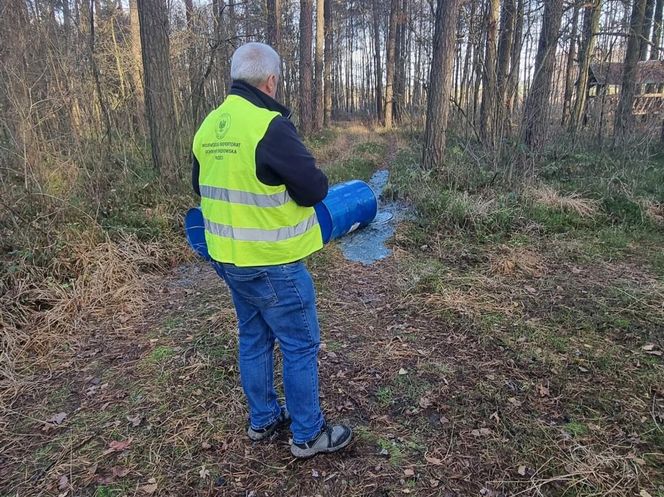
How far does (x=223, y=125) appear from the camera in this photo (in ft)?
6.28

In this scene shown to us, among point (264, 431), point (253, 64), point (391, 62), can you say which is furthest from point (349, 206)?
point (391, 62)

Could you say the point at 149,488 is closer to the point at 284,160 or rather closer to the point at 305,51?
the point at 284,160

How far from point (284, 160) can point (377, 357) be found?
2.02 metres

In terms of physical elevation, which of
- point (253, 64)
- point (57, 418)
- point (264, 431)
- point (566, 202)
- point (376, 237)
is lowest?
point (57, 418)

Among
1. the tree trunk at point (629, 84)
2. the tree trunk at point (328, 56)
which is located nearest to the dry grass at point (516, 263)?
the tree trunk at point (629, 84)

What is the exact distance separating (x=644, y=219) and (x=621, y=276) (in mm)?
2027

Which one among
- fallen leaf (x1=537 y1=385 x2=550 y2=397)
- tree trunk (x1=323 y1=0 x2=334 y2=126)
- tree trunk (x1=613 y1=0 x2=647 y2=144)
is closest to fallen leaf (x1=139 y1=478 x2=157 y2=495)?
fallen leaf (x1=537 y1=385 x2=550 y2=397)

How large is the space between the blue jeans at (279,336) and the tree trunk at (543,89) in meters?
6.26

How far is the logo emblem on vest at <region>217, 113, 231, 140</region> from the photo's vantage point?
6.22ft

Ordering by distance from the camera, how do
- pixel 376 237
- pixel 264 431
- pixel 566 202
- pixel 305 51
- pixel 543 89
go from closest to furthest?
pixel 264 431, pixel 376 237, pixel 566 202, pixel 543 89, pixel 305 51

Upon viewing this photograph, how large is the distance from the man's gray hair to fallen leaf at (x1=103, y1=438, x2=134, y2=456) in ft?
7.00

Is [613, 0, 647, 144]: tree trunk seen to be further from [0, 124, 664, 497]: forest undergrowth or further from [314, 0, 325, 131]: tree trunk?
[314, 0, 325, 131]: tree trunk

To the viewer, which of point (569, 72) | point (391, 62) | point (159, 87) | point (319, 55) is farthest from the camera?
point (391, 62)

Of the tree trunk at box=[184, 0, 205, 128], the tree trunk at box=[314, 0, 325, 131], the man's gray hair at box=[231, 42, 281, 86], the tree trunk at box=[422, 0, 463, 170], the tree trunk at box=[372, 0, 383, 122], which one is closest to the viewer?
the man's gray hair at box=[231, 42, 281, 86]
